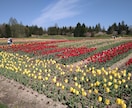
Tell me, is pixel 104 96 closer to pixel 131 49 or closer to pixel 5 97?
pixel 5 97

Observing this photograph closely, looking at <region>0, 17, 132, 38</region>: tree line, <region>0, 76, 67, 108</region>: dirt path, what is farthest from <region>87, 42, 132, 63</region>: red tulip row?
<region>0, 17, 132, 38</region>: tree line

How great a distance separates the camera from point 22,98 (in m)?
8.21

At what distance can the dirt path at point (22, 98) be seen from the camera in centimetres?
746

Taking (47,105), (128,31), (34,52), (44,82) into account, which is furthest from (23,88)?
(128,31)

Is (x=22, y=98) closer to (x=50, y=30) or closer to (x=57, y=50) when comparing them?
(x=57, y=50)

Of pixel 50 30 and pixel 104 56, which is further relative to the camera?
pixel 50 30

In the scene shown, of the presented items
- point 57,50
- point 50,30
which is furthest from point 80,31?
point 57,50

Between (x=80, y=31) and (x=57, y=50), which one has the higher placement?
(x=80, y=31)

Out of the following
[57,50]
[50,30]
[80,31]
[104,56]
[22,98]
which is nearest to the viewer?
[22,98]

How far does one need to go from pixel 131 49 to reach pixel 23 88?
43.1ft

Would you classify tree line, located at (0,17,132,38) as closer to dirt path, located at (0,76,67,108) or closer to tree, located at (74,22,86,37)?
tree, located at (74,22,86,37)

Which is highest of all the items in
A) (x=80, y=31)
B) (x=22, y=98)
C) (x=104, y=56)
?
(x=80, y=31)

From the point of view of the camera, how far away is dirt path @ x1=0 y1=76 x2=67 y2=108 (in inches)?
294

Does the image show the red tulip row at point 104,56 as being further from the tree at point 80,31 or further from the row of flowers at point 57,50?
the tree at point 80,31
